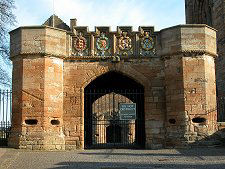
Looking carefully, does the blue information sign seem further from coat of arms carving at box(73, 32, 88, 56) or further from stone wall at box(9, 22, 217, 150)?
coat of arms carving at box(73, 32, 88, 56)

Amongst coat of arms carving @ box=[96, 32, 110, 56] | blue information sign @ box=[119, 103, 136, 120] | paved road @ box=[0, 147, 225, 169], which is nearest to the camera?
paved road @ box=[0, 147, 225, 169]

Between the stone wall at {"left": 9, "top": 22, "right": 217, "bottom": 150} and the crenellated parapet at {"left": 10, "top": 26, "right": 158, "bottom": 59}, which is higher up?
the crenellated parapet at {"left": 10, "top": 26, "right": 158, "bottom": 59}

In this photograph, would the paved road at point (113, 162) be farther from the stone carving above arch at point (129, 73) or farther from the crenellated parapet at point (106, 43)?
the crenellated parapet at point (106, 43)

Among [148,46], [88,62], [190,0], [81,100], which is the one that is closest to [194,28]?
[148,46]

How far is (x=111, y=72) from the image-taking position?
13109 mm

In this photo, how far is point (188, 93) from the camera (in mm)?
12039

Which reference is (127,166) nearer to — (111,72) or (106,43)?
(111,72)

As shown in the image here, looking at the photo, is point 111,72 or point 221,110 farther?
point 221,110

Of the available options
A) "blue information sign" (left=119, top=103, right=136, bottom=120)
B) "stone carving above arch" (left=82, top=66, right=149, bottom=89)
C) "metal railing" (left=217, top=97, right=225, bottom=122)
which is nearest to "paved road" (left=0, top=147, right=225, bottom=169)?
"blue information sign" (left=119, top=103, right=136, bottom=120)

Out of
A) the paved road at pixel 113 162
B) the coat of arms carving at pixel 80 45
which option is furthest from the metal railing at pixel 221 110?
the coat of arms carving at pixel 80 45

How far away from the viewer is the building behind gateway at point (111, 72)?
467 inches

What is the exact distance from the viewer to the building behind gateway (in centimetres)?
1185

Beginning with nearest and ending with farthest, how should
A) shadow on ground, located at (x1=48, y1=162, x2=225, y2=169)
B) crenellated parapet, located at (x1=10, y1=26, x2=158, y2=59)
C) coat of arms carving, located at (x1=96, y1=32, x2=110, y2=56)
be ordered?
shadow on ground, located at (x1=48, y1=162, x2=225, y2=169), crenellated parapet, located at (x1=10, y1=26, x2=158, y2=59), coat of arms carving, located at (x1=96, y1=32, x2=110, y2=56)

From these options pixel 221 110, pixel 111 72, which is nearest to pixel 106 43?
pixel 111 72
